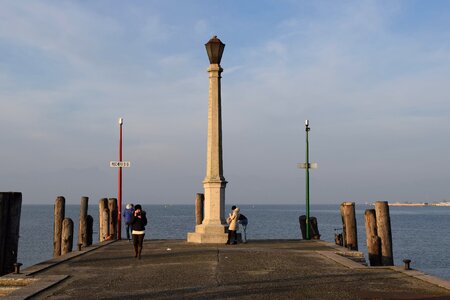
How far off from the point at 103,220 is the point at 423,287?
16460 mm

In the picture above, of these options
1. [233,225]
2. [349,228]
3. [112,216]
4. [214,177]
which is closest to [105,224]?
[112,216]

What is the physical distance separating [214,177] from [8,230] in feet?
22.8

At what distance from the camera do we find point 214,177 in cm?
2067

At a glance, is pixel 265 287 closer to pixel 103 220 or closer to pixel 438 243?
pixel 103 220

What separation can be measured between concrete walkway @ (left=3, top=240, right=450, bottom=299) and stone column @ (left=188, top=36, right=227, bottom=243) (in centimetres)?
342

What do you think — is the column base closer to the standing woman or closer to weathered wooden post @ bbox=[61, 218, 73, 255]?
the standing woman

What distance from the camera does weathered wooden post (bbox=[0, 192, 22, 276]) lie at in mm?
17062

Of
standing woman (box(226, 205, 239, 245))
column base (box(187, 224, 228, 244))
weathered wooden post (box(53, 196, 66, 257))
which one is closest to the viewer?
standing woman (box(226, 205, 239, 245))

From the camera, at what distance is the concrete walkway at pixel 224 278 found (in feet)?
33.8

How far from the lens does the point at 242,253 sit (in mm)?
16812

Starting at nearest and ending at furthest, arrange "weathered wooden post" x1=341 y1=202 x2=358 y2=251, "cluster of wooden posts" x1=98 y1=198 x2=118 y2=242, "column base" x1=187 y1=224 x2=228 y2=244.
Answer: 1. "column base" x1=187 y1=224 x2=228 y2=244
2. "weathered wooden post" x1=341 y1=202 x2=358 y2=251
3. "cluster of wooden posts" x1=98 y1=198 x2=118 y2=242

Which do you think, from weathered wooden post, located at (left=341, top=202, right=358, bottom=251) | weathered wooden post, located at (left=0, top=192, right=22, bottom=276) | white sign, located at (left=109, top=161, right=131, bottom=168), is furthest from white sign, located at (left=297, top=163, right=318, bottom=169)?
weathered wooden post, located at (left=0, top=192, right=22, bottom=276)

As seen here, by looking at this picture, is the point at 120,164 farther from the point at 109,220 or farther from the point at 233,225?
the point at 233,225

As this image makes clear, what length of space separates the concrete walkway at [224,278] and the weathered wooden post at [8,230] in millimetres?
1898
